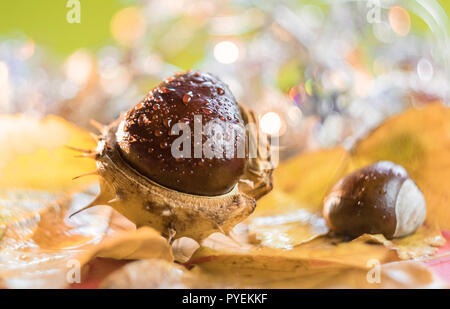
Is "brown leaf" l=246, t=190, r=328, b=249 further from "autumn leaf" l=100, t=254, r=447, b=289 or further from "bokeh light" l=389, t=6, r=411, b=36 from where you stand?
"bokeh light" l=389, t=6, r=411, b=36

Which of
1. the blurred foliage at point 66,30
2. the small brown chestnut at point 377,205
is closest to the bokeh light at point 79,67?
the blurred foliage at point 66,30

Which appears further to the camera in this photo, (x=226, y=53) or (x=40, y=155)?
(x=226, y=53)

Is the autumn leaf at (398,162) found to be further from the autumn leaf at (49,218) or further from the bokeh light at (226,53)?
the bokeh light at (226,53)

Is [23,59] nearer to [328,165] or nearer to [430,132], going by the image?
[328,165]

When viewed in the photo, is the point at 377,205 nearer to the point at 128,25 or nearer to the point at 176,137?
the point at 176,137

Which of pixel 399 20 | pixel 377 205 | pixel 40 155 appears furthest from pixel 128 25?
pixel 377 205

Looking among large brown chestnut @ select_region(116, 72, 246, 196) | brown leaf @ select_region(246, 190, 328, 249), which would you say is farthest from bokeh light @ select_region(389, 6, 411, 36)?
large brown chestnut @ select_region(116, 72, 246, 196)
